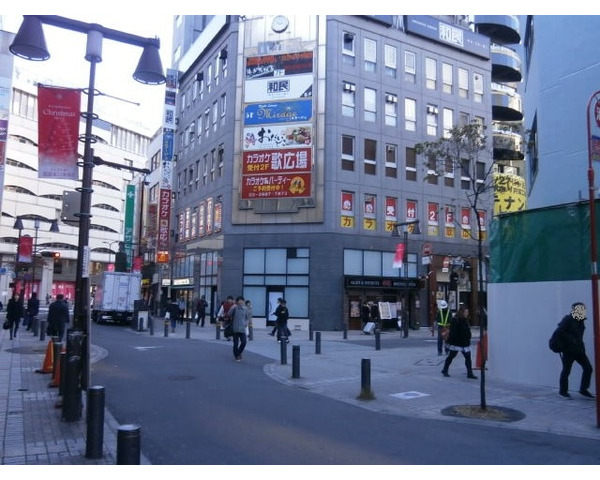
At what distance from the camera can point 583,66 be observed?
14.1 metres

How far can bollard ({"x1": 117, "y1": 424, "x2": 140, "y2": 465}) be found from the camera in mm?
5027

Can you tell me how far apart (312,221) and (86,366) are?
23.4 m

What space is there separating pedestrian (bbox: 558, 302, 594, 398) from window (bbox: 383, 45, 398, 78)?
2711 cm

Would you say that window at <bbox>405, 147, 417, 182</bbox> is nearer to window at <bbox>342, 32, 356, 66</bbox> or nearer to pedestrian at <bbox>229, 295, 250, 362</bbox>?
window at <bbox>342, 32, 356, 66</bbox>

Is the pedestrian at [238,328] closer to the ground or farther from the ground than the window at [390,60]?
closer to the ground

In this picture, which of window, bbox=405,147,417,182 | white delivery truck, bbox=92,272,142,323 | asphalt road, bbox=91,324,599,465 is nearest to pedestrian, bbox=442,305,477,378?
asphalt road, bbox=91,324,599,465

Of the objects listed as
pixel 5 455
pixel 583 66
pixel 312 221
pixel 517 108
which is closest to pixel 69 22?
pixel 5 455

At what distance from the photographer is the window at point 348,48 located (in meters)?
33.0

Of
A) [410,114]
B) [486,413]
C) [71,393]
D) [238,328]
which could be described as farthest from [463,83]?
[71,393]

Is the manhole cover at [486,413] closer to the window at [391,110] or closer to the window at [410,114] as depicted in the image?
the window at [391,110]

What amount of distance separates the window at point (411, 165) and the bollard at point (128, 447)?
101 ft

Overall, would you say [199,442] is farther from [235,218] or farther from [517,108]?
[517,108]

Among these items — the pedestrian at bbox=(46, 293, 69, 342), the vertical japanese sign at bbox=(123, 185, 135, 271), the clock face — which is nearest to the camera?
the pedestrian at bbox=(46, 293, 69, 342)

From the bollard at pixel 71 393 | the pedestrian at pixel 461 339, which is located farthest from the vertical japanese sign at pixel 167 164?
the bollard at pixel 71 393
